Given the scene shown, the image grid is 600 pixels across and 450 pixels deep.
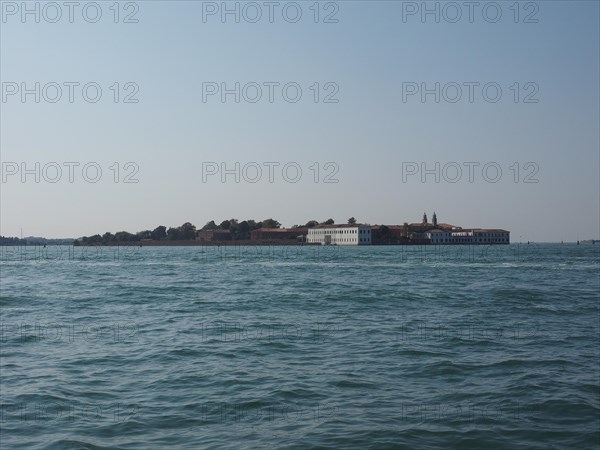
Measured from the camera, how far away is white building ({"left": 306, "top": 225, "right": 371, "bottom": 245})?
173000 mm

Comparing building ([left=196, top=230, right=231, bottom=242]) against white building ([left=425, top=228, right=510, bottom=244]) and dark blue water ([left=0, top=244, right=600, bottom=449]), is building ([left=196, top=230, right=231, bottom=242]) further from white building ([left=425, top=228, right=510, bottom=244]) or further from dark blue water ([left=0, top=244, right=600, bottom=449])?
dark blue water ([left=0, top=244, right=600, bottom=449])

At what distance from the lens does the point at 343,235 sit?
178000mm

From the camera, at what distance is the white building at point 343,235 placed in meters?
173

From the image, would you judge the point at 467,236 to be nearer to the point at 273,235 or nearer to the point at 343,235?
the point at 343,235

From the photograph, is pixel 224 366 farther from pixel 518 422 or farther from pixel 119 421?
pixel 518 422

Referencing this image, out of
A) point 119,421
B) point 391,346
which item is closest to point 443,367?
point 391,346

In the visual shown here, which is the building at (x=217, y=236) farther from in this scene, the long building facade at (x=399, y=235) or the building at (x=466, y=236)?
the building at (x=466, y=236)

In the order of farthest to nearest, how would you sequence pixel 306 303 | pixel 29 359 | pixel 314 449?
pixel 306 303 < pixel 29 359 < pixel 314 449

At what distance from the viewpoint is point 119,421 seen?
938 cm

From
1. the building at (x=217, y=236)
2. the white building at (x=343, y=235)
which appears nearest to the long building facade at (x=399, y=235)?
the white building at (x=343, y=235)

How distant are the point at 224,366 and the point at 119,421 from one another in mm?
4057

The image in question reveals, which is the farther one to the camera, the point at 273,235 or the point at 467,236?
the point at 467,236

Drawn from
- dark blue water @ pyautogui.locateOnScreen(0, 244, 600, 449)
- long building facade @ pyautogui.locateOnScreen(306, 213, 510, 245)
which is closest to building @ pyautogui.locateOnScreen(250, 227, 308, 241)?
long building facade @ pyautogui.locateOnScreen(306, 213, 510, 245)

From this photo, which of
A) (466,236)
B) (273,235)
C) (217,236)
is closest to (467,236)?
(466,236)
